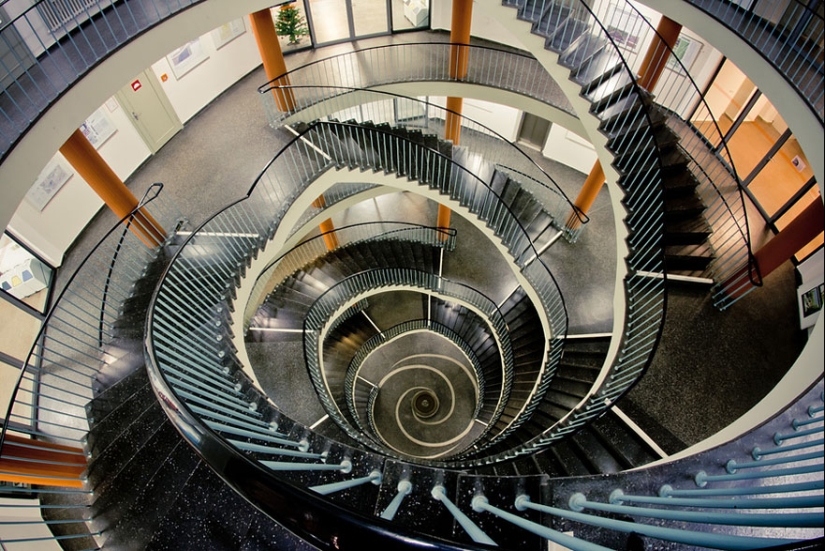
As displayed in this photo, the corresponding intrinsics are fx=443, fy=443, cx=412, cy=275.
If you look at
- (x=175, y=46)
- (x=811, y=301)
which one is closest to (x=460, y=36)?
(x=175, y=46)

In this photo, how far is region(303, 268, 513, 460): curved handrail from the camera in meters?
10.3

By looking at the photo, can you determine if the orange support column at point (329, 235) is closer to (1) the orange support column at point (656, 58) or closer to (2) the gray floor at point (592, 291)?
(2) the gray floor at point (592, 291)

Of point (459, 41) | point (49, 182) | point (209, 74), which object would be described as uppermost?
point (459, 41)

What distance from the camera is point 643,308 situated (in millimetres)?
6219

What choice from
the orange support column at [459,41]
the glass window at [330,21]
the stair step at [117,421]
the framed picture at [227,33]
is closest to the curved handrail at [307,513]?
the stair step at [117,421]

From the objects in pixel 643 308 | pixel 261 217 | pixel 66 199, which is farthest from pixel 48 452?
pixel 643 308

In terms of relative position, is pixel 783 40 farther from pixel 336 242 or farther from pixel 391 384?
pixel 391 384

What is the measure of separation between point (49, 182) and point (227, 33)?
5.53 meters

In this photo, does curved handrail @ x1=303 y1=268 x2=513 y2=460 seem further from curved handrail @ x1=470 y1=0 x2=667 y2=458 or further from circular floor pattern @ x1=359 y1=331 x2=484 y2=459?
curved handrail @ x1=470 y1=0 x2=667 y2=458

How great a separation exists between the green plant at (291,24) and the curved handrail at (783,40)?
9.74m

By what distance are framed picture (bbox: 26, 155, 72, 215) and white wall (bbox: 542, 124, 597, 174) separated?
1229cm

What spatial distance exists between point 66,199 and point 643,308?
1077cm

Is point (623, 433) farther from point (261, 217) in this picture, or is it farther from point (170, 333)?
point (261, 217)

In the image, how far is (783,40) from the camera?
19.1 ft
